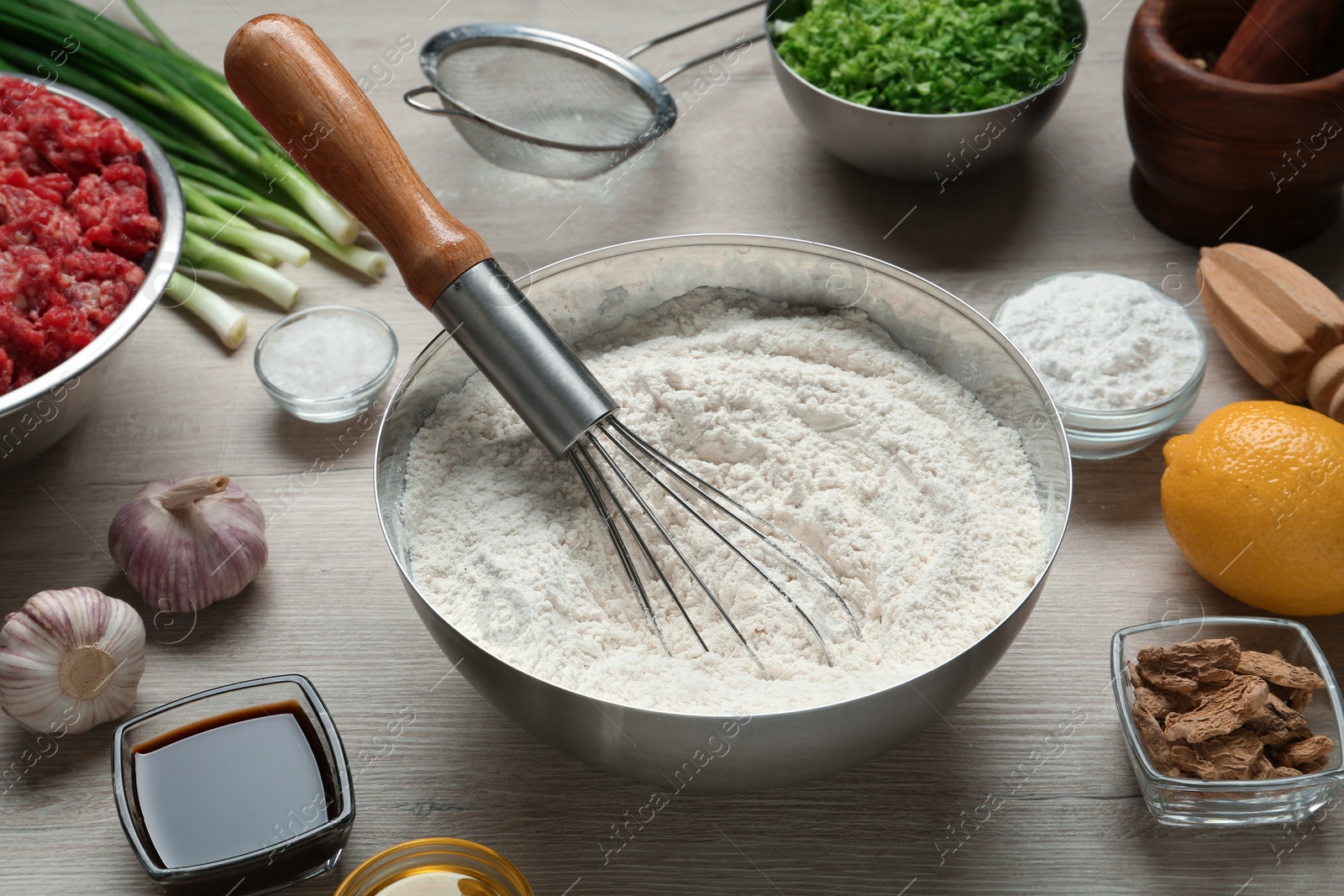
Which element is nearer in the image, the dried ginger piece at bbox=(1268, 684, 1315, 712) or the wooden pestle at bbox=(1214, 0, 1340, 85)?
the dried ginger piece at bbox=(1268, 684, 1315, 712)

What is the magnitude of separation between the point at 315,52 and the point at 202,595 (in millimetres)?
526

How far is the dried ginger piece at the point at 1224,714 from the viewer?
3.03 ft

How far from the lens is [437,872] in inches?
35.2

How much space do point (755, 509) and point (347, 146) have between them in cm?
49

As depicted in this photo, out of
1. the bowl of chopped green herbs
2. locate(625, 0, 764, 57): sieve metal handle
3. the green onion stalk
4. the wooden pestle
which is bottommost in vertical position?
the wooden pestle

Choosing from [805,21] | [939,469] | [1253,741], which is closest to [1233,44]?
[805,21]

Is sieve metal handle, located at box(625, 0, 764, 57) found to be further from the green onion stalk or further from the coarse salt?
the coarse salt

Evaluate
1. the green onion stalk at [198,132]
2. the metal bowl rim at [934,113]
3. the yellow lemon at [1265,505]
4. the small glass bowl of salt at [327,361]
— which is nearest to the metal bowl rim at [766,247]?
the yellow lemon at [1265,505]

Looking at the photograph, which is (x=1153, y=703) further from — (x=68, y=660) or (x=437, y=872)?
(x=68, y=660)

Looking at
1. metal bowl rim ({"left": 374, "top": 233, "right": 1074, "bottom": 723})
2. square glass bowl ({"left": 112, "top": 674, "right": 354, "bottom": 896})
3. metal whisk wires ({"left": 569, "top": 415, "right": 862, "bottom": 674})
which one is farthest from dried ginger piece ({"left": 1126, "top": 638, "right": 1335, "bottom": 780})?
square glass bowl ({"left": 112, "top": 674, "right": 354, "bottom": 896})

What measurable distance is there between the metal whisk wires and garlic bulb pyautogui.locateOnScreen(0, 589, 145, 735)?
17.3 inches

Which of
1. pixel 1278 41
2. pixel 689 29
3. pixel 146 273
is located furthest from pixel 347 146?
pixel 1278 41

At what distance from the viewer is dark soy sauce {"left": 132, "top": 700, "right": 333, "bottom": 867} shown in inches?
35.3

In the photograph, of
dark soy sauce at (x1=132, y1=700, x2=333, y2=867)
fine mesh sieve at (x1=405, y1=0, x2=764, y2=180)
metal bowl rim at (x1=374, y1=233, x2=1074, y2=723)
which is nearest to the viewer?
metal bowl rim at (x1=374, y1=233, x2=1074, y2=723)
